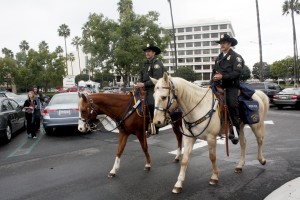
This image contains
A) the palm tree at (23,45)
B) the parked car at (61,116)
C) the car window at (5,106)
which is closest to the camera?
the car window at (5,106)

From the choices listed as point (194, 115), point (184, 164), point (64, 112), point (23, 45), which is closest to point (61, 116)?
point (64, 112)

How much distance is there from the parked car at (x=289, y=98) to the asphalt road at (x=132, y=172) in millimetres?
10721

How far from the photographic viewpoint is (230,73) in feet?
17.8

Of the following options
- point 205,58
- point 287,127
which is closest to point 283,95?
point 287,127

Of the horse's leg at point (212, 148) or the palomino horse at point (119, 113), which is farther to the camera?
the palomino horse at point (119, 113)

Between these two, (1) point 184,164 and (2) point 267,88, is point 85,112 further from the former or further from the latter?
(2) point 267,88

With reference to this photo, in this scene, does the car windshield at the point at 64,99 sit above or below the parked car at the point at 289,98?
above

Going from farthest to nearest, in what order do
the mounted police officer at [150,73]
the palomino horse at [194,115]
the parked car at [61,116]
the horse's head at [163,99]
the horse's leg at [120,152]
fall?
the parked car at [61,116]
the mounted police officer at [150,73]
the horse's leg at [120,152]
the palomino horse at [194,115]
the horse's head at [163,99]

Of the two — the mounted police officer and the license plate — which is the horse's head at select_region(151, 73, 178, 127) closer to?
the mounted police officer

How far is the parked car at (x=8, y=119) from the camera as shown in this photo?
9992 mm

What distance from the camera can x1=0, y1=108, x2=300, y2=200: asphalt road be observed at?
17.0 feet

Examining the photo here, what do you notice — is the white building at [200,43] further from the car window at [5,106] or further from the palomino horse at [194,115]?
the palomino horse at [194,115]

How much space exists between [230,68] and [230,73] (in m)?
0.19

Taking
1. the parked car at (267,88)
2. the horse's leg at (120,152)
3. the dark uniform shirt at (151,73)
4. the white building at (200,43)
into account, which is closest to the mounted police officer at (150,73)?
the dark uniform shirt at (151,73)
